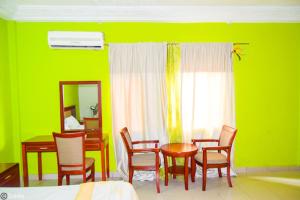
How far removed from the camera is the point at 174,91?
432 centimetres

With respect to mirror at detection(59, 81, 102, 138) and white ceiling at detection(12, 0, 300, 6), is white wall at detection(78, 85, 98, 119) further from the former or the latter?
white ceiling at detection(12, 0, 300, 6)

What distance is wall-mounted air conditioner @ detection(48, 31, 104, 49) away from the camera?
13.2 ft

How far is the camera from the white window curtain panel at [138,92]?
4246 mm

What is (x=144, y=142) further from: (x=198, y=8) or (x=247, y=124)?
(x=198, y=8)

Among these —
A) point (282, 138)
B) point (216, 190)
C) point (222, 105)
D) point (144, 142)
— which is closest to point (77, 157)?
point (144, 142)

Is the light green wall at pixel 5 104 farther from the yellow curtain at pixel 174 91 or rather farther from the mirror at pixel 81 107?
the yellow curtain at pixel 174 91

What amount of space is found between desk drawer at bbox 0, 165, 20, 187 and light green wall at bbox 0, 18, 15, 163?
91 cm

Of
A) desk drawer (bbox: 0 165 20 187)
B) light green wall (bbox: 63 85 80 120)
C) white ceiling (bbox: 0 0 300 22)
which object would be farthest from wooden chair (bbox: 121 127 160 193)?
white ceiling (bbox: 0 0 300 22)

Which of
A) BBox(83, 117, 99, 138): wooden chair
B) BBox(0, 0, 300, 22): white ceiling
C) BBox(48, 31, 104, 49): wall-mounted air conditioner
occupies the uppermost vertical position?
BBox(0, 0, 300, 22): white ceiling

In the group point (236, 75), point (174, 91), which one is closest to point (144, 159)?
point (174, 91)

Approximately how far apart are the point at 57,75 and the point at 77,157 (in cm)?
154

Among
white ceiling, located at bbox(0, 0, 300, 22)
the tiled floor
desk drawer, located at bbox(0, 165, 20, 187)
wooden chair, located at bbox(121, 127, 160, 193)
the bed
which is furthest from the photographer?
white ceiling, located at bbox(0, 0, 300, 22)

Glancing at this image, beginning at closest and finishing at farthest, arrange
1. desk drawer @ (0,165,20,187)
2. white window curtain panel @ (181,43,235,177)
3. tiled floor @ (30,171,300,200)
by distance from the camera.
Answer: desk drawer @ (0,165,20,187), tiled floor @ (30,171,300,200), white window curtain panel @ (181,43,235,177)

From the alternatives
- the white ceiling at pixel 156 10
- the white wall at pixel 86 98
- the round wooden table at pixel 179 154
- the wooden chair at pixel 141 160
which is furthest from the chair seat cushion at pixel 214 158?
the white ceiling at pixel 156 10
